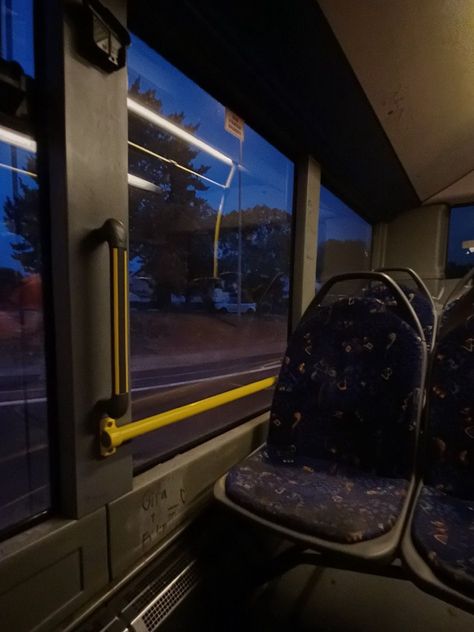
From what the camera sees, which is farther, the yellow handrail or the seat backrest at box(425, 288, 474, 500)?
the seat backrest at box(425, 288, 474, 500)

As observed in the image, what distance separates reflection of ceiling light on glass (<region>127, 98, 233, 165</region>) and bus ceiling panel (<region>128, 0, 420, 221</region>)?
0.65 ft

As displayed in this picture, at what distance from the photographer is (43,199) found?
33.0 inches

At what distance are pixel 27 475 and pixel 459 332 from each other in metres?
1.39

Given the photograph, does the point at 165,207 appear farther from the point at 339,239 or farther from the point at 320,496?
the point at 339,239

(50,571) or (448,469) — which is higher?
(448,469)

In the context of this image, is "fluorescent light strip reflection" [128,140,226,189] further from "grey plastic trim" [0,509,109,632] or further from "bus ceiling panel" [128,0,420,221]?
"grey plastic trim" [0,509,109,632]

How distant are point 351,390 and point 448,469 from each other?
0.36 meters

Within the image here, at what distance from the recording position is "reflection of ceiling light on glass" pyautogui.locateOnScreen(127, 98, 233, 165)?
1215mm

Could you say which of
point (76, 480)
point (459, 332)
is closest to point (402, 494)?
point (459, 332)

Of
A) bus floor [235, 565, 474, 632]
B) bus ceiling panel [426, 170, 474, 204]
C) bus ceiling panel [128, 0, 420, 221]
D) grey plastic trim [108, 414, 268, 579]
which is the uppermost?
bus ceiling panel [426, 170, 474, 204]

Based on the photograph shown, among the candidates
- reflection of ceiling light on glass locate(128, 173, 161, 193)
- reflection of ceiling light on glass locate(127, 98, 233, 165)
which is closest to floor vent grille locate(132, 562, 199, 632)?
reflection of ceiling light on glass locate(128, 173, 161, 193)

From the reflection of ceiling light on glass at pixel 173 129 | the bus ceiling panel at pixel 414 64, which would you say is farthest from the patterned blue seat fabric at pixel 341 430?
the bus ceiling panel at pixel 414 64

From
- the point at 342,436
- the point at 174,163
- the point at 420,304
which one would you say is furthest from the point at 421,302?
the point at 174,163

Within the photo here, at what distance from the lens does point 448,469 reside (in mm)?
1004
